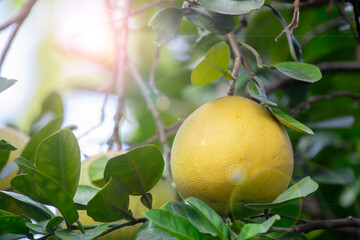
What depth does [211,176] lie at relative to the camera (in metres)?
0.79

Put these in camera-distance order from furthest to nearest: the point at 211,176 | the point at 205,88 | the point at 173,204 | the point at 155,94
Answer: the point at 205,88, the point at 155,94, the point at 211,176, the point at 173,204

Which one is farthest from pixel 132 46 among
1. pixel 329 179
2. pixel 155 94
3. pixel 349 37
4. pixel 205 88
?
pixel 329 179

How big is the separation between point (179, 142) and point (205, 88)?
126cm

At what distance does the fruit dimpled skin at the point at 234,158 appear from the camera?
0.78m

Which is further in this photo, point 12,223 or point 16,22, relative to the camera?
point 16,22

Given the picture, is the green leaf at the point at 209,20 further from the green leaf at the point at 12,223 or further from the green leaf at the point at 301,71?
the green leaf at the point at 12,223

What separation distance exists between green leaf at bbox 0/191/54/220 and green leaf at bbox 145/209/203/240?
0.91 ft

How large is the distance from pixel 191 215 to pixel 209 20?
1.45 ft

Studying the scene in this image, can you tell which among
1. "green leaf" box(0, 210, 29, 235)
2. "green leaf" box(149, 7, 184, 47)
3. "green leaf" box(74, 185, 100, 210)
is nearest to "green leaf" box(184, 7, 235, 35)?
"green leaf" box(149, 7, 184, 47)

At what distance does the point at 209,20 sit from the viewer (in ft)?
2.99

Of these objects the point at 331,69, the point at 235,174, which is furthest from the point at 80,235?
the point at 331,69

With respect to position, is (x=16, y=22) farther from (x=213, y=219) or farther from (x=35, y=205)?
(x=213, y=219)

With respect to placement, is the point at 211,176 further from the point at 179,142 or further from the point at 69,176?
the point at 69,176

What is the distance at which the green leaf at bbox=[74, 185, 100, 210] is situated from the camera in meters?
0.77
